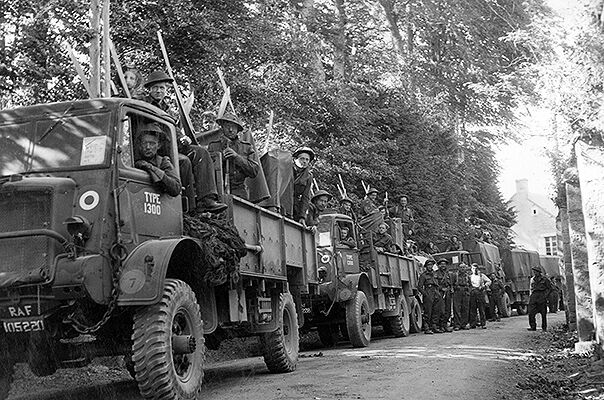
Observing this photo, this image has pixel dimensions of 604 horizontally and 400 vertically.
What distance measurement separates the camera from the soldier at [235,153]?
10.2 metres

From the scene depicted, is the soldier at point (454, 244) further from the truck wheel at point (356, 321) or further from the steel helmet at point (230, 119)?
→ the steel helmet at point (230, 119)

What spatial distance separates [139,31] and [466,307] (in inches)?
488

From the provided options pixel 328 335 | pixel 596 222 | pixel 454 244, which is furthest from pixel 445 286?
pixel 596 222

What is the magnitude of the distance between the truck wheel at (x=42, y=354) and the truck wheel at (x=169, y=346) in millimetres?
791

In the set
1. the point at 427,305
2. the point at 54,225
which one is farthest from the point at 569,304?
the point at 54,225

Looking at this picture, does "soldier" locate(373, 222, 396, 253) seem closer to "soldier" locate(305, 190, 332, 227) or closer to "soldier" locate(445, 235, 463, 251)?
"soldier" locate(305, 190, 332, 227)

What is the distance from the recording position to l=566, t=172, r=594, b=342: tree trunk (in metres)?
12.5

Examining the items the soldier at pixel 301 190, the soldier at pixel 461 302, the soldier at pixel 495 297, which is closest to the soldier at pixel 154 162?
the soldier at pixel 301 190

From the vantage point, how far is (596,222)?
9508 mm

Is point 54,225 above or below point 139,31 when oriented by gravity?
below

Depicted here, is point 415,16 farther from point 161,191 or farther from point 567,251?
point 161,191

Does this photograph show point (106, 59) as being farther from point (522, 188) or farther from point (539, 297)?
point (522, 188)

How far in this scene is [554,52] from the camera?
36.7 ft

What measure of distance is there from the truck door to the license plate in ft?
3.52
